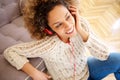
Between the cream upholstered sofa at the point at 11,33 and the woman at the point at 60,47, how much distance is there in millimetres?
40

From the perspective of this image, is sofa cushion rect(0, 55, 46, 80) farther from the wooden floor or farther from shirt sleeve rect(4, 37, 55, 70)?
the wooden floor

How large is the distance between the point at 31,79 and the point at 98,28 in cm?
120

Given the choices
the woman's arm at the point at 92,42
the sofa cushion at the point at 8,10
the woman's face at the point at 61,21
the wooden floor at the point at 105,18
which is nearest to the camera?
the woman's face at the point at 61,21

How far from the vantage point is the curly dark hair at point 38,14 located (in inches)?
38.5

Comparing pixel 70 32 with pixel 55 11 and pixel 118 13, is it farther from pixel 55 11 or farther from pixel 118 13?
pixel 118 13

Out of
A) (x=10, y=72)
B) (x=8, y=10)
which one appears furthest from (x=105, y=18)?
(x=10, y=72)

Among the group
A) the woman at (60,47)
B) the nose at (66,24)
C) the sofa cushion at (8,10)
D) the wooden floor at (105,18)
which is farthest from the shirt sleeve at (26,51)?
the wooden floor at (105,18)

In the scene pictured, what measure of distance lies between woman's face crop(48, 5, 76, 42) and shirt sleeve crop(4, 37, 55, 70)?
0.09 meters

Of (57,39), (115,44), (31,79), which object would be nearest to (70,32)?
(57,39)

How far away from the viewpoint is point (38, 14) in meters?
1.01

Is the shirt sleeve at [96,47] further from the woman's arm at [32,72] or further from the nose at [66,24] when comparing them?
the woman's arm at [32,72]

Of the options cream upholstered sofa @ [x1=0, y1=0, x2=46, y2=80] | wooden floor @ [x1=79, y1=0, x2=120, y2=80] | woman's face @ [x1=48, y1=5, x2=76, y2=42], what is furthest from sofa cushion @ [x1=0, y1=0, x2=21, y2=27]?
wooden floor @ [x1=79, y1=0, x2=120, y2=80]

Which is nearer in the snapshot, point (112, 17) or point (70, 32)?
point (70, 32)

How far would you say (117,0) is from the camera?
2.56 metres
